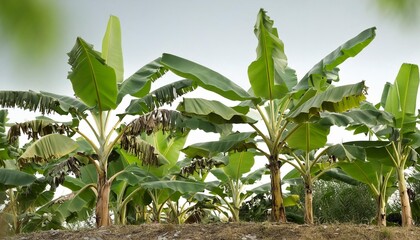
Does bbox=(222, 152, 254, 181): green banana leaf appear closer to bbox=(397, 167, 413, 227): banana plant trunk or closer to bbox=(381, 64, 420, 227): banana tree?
bbox=(381, 64, 420, 227): banana tree

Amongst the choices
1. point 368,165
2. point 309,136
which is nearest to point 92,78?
point 309,136

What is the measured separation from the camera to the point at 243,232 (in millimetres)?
7723

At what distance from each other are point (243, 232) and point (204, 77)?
219 cm

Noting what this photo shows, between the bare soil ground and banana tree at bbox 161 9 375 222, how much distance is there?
23.5 inches

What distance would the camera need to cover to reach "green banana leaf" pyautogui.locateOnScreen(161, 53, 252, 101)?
790 centimetres

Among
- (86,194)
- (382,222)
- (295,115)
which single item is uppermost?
(295,115)

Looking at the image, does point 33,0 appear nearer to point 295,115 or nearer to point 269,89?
point 295,115

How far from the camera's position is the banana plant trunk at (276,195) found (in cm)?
815

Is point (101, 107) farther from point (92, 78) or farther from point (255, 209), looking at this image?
point (255, 209)

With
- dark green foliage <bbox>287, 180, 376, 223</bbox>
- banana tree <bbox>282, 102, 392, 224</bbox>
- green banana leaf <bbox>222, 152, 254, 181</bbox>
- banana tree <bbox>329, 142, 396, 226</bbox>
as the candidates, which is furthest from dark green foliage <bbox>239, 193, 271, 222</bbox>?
banana tree <bbox>282, 102, 392, 224</bbox>

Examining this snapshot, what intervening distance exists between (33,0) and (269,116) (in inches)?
339

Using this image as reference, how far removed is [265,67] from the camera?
7.65 meters

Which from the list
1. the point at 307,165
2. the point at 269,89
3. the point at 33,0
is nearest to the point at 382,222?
the point at 307,165

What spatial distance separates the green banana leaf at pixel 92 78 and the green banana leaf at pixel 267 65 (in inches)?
Answer: 75.1
